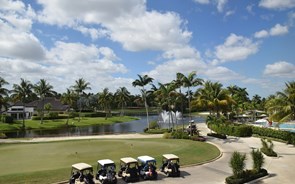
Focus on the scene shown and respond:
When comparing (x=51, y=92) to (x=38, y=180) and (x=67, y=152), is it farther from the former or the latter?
(x=38, y=180)

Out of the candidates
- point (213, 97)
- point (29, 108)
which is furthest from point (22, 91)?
point (213, 97)

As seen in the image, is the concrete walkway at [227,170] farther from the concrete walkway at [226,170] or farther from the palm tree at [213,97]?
the palm tree at [213,97]

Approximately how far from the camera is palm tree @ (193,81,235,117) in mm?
54469

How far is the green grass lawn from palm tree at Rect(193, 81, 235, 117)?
50.6 ft

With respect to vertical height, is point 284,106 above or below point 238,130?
above

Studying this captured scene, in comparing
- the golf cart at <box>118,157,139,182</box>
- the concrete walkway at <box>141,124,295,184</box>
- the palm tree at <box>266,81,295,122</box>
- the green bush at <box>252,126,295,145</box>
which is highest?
the palm tree at <box>266,81,295,122</box>

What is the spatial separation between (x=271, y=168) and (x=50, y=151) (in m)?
22.7

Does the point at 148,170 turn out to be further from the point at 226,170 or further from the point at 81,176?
the point at 226,170

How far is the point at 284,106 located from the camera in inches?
1464

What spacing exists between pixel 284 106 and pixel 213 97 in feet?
61.3

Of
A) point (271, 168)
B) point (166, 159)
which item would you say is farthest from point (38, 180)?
point (271, 168)

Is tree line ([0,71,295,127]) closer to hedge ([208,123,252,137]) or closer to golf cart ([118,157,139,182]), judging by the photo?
hedge ([208,123,252,137])

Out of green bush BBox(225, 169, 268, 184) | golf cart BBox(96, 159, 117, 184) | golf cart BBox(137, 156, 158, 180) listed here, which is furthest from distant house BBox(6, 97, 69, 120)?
green bush BBox(225, 169, 268, 184)

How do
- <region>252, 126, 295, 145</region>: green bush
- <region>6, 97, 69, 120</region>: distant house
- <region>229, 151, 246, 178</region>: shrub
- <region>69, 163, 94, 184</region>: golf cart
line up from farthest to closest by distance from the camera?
1. <region>6, 97, 69, 120</region>: distant house
2. <region>252, 126, 295, 145</region>: green bush
3. <region>229, 151, 246, 178</region>: shrub
4. <region>69, 163, 94, 184</region>: golf cart
